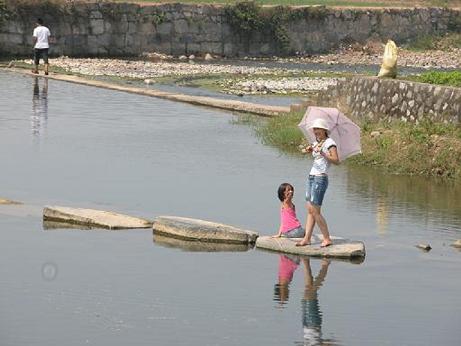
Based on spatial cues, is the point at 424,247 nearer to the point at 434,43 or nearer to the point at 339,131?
the point at 339,131

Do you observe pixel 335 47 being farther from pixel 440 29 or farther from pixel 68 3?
pixel 68 3

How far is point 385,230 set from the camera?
1609cm

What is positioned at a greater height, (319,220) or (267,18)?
(267,18)

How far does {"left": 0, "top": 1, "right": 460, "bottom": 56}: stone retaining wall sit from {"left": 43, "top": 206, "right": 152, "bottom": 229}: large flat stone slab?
30541mm

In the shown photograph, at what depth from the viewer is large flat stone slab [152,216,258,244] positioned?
14984 millimetres

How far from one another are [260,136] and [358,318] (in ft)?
44.0

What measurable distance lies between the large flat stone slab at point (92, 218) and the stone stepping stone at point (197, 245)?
0.64m

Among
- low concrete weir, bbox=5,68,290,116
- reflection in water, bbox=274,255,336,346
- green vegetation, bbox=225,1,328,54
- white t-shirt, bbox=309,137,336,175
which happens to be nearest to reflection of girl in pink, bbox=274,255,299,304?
reflection in water, bbox=274,255,336,346

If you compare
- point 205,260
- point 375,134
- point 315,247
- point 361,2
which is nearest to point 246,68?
point 361,2

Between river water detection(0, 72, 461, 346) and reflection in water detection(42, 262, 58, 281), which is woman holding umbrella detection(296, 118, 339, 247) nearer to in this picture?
river water detection(0, 72, 461, 346)

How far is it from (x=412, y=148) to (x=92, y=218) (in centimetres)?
680

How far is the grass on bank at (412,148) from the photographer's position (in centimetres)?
2044

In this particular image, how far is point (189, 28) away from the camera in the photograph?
50312 millimetres

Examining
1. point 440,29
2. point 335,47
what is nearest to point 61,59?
point 335,47
